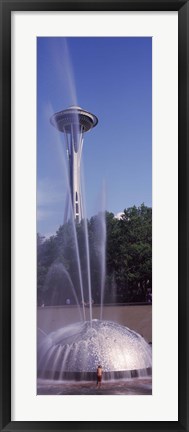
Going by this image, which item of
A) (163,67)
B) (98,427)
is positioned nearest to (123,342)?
(98,427)

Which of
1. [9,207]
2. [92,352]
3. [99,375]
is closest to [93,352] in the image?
[92,352]

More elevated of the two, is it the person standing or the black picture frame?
the black picture frame

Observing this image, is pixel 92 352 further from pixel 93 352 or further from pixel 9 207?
pixel 9 207

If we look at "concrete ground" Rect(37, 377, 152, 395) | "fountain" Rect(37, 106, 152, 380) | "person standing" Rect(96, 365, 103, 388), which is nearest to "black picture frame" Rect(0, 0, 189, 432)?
"concrete ground" Rect(37, 377, 152, 395)

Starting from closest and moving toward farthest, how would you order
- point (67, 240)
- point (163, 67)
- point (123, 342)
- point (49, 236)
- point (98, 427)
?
point (98, 427) → point (163, 67) → point (123, 342) → point (49, 236) → point (67, 240)

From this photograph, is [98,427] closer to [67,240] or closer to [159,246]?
[159,246]

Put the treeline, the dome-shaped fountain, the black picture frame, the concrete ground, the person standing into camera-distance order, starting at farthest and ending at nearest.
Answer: the treeline
the dome-shaped fountain
the person standing
the concrete ground
the black picture frame

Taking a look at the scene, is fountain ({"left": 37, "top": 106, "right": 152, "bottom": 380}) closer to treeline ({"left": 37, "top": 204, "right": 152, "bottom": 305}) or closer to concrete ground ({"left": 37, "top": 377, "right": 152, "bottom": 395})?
concrete ground ({"left": 37, "top": 377, "right": 152, "bottom": 395})
